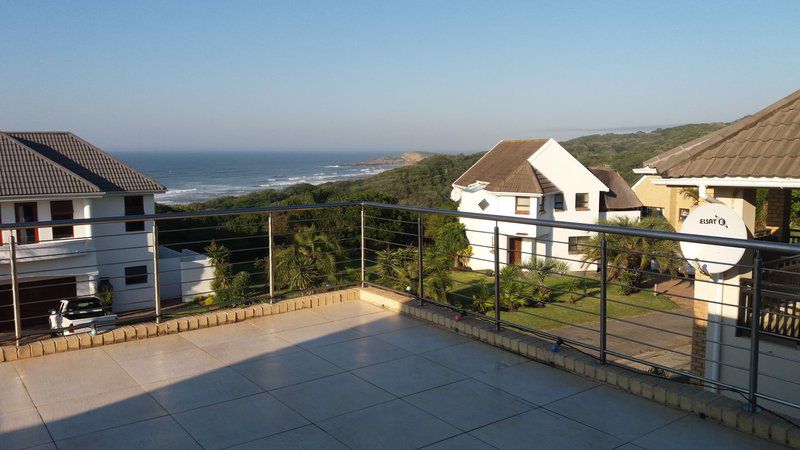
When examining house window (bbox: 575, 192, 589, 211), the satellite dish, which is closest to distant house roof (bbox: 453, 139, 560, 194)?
house window (bbox: 575, 192, 589, 211)

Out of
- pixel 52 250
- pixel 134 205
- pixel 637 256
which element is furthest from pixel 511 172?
pixel 52 250

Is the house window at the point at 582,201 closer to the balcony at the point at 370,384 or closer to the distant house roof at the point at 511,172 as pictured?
the distant house roof at the point at 511,172

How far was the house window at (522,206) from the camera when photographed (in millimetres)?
34969

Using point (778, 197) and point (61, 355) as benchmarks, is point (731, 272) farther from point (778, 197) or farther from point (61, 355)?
point (61, 355)

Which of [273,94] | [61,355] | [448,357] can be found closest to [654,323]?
[448,357]

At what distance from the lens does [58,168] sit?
30.5 m

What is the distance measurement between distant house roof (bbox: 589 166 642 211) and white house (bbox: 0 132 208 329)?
85.5 feet

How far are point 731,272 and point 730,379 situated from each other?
65.8 inches

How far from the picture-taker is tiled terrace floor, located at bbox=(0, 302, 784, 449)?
3281mm

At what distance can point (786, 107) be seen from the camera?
8.48 m

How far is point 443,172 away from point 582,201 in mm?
28729

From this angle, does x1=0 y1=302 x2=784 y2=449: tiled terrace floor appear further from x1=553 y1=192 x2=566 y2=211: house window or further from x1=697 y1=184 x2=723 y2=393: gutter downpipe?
x1=553 y1=192 x2=566 y2=211: house window

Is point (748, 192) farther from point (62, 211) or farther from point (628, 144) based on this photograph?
point (628, 144)

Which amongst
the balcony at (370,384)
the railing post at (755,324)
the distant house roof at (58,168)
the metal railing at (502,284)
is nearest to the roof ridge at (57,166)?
the distant house roof at (58,168)
